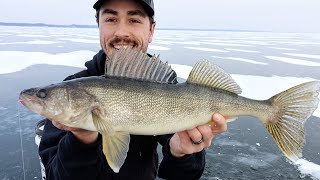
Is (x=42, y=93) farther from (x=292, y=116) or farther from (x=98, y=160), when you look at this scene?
(x=292, y=116)

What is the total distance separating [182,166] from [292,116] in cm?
102

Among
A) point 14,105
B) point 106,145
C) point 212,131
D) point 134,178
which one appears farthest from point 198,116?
point 14,105

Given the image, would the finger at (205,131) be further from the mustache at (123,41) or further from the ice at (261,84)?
the ice at (261,84)

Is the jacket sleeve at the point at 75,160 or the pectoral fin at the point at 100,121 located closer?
the pectoral fin at the point at 100,121

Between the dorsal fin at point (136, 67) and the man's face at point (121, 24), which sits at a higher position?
the man's face at point (121, 24)

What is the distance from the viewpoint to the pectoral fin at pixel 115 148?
7.34 ft

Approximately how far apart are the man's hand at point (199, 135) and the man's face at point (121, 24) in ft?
3.37

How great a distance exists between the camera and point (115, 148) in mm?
2236

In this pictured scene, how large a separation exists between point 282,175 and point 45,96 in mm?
3268

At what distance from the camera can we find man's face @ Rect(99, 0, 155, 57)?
2977 mm

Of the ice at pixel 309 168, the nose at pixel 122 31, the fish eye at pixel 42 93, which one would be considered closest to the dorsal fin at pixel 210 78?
the nose at pixel 122 31

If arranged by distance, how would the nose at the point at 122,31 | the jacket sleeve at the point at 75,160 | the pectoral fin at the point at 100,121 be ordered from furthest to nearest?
the nose at the point at 122,31 → the jacket sleeve at the point at 75,160 → the pectoral fin at the point at 100,121

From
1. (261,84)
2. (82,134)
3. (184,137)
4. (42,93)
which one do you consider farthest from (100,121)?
(261,84)

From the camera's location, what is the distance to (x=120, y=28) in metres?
2.95
